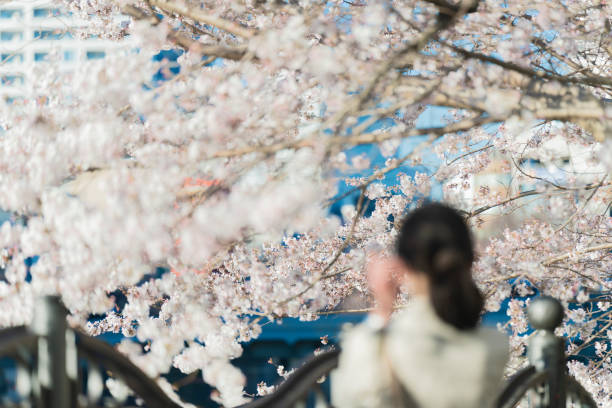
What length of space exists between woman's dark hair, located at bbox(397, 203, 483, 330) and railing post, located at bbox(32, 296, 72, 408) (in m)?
0.95

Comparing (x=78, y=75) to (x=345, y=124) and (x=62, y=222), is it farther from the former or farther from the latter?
(x=345, y=124)

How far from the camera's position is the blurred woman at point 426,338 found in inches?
54.5

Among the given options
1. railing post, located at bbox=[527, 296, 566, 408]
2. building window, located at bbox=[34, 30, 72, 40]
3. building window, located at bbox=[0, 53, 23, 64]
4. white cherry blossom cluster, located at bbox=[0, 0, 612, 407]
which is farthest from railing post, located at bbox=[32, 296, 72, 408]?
building window, located at bbox=[34, 30, 72, 40]

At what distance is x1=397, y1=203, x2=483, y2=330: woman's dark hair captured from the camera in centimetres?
144

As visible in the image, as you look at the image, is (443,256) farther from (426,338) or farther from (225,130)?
(225,130)

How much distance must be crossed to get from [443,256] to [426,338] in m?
0.22

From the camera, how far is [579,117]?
289 centimetres

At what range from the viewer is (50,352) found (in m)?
1.52

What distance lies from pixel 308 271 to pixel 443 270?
16.7ft

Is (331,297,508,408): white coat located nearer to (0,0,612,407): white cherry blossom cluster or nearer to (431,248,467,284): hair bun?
(431,248,467,284): hair bun

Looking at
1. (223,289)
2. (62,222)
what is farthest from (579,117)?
(223,289)

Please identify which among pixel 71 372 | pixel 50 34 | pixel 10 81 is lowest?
pixel 10 81

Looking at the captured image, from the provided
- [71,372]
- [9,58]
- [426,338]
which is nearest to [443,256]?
[426,338]

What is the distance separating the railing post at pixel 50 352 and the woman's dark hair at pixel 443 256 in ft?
3.13
